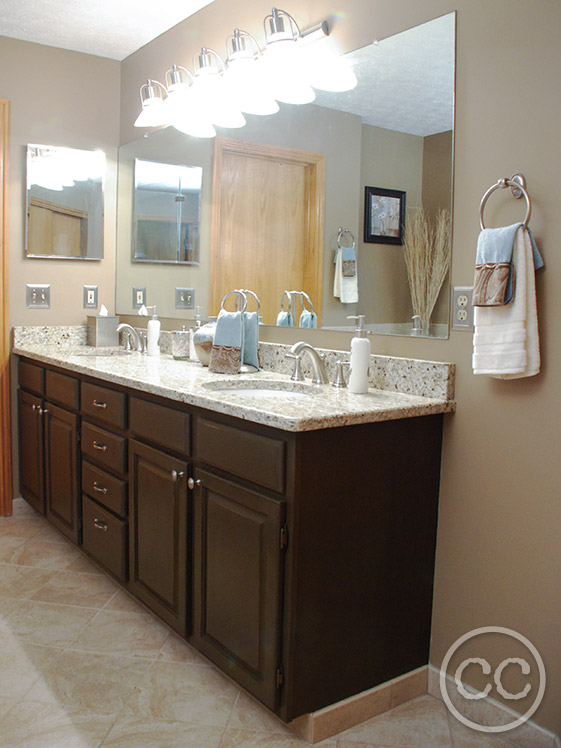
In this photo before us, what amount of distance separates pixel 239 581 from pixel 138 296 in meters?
1.99

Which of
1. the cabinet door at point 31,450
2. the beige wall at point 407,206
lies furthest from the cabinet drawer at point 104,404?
the beige wall at point 407,206

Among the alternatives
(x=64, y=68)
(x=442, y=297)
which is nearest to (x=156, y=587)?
(x=442, y=297)

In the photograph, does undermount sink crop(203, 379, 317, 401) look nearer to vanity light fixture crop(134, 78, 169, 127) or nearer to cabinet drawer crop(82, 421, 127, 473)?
cabinet drawer crop(82, 421, 127, 473)

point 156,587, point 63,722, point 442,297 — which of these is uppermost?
point 442,297

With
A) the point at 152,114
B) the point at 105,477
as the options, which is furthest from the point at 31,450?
the point at 152,114

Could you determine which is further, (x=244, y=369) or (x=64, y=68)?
(x=64, y=68)

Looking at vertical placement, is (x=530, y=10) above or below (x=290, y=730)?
above

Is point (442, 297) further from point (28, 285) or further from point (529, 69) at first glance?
point (28, 285)

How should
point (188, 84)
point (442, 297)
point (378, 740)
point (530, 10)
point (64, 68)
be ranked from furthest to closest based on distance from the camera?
point (64, 68) → point (188, 84) → point (442, 297) → point (378, 740) → point (530, 10)

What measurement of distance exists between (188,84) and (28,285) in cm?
124

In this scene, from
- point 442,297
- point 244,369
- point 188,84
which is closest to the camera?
point 442,297

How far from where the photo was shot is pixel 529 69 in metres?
1.64
